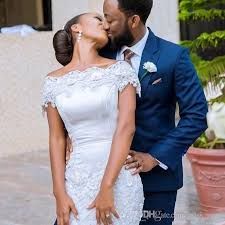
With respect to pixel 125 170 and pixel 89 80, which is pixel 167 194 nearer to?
pixel 125 170

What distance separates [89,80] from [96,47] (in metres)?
0.19

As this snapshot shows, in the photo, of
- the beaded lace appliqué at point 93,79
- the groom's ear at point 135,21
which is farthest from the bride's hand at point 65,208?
the groom's ear at point 135,21

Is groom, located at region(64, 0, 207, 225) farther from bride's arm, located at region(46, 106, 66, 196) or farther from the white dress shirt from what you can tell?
bride's arm, located at region(46, 106, 66, 196)

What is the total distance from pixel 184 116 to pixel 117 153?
1.15 ft

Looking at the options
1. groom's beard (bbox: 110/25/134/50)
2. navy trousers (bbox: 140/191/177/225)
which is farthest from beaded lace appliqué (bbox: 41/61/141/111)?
navy trousers (bbox: 140/191/177/225)

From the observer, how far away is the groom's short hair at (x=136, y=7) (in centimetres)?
267

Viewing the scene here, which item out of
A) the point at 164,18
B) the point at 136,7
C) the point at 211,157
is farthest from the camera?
the point at 164,18

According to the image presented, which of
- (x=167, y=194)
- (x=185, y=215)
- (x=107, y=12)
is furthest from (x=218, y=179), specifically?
(x=107, y=12)

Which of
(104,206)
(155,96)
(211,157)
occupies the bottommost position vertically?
(211,157)

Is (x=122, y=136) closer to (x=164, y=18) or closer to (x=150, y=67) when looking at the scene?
(x=150, y=67)

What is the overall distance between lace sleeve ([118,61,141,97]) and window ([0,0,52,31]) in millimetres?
5884

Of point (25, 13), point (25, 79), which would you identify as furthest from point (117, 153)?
point (25, 13)

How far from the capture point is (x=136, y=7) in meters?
2.70

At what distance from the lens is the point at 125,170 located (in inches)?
105
